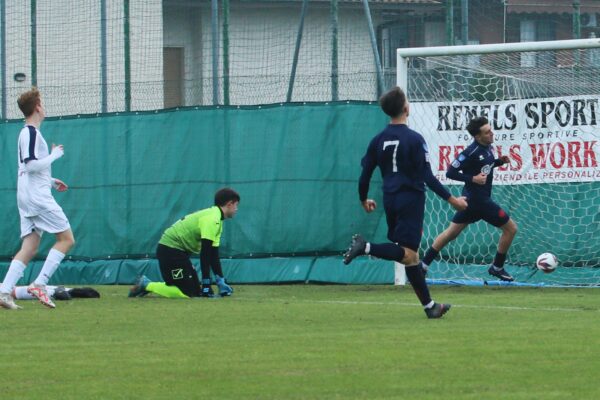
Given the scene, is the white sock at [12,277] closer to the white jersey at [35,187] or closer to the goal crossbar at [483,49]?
the white jersey at [35,187]

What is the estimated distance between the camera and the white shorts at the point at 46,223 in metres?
13.0

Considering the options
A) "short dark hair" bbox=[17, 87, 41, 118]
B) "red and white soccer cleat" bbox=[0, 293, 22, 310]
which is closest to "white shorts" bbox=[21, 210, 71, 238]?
"red and white soccer cleat" bbox=[0, 293, 22, 310]

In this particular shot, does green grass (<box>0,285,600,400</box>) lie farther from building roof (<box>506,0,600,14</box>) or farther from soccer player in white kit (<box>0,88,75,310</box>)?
building roof (<box>506,0,600,14</box>)

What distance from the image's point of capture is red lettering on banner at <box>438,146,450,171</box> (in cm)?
1596

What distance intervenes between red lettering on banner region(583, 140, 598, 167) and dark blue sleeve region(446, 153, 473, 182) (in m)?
1.50

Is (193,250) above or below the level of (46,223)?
below

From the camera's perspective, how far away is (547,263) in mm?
14742

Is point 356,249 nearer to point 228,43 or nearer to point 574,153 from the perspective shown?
point 574,153

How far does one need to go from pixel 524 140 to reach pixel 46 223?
18.6 ft

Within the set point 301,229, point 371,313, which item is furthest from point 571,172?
point 371,313

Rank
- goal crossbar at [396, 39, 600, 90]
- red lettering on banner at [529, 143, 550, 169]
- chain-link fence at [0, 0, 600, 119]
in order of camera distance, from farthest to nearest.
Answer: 1. chain-link fence at [0, 0, 600, 119]
2. red lettering on banner at [529, 143, 550, 169]
3. goal crossbar at [396, 39, 600, 90]

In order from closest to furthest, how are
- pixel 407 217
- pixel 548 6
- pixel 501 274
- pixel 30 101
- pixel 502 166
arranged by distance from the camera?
pixel 407 217 < pixel 30 101 < pixel 501 274 < pixel 502 166 < pixel 548 6

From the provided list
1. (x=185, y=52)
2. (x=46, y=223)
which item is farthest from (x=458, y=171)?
(x=185, y=52)

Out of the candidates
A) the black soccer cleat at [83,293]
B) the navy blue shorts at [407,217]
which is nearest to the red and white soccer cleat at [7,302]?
the black soccer cleat at [83,293]
